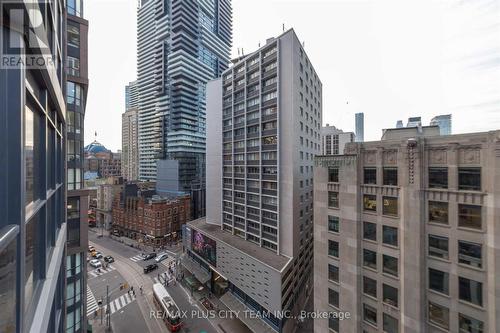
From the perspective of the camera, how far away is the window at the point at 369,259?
1670cm

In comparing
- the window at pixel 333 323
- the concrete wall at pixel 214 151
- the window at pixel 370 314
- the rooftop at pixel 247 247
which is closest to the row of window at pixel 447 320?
the window at pixel 370 314

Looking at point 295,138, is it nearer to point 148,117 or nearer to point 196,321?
point 196,321

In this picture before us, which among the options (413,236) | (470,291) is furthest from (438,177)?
(470,291)

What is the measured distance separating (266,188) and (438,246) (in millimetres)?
23921

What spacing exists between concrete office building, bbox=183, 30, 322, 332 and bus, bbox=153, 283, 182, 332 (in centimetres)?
816

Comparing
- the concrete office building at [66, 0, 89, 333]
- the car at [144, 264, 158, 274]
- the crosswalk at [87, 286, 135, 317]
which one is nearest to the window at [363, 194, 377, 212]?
the concrete office building at [66, 0, 89, 333]

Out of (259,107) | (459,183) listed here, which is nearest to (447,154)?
(459,183)

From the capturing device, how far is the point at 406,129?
19.8 m

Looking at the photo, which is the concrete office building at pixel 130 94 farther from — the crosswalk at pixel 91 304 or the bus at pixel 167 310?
the bus at pixel 167 310

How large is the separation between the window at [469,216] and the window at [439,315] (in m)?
5.83

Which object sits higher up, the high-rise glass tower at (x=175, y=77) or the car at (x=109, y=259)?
the high-rise glass tower at (x=175, y=77)

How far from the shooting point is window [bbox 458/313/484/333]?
501 inches

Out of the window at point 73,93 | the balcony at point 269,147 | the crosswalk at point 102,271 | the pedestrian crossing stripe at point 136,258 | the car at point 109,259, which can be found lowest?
the pedestrian crossing stripe at point 136,258

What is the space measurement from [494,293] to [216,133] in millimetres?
43548
